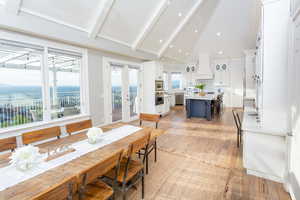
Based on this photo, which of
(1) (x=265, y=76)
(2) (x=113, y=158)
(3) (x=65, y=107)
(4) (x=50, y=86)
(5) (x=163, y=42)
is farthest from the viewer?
(5) (x=163, y=42)

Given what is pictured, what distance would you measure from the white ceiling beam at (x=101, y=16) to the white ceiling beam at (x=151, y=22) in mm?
1541

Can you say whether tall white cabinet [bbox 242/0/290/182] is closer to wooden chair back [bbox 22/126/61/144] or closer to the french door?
wooden chair back [bbox 22/126/61/144]

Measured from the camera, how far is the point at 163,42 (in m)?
6.43

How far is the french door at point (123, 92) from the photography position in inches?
205

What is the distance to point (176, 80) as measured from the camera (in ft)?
35.0

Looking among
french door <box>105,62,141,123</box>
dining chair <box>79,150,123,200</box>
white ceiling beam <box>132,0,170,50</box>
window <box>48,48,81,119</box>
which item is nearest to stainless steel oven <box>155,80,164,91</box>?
french door <box>105,62,141,123</box>

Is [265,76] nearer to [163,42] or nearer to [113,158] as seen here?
[113,158]

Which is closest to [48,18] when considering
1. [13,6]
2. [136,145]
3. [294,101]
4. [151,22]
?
[13,6]

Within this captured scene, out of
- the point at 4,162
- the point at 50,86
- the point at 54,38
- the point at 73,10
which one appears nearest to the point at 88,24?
the point at 73,10

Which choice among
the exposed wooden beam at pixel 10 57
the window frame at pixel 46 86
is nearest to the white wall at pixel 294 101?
the window frame at pixel 46 86

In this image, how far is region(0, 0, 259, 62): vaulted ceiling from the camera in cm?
297

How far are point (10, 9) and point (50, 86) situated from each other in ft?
5.11

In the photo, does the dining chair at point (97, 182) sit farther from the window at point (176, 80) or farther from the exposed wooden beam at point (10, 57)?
the window at point (176, 80)

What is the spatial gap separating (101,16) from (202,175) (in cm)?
373
